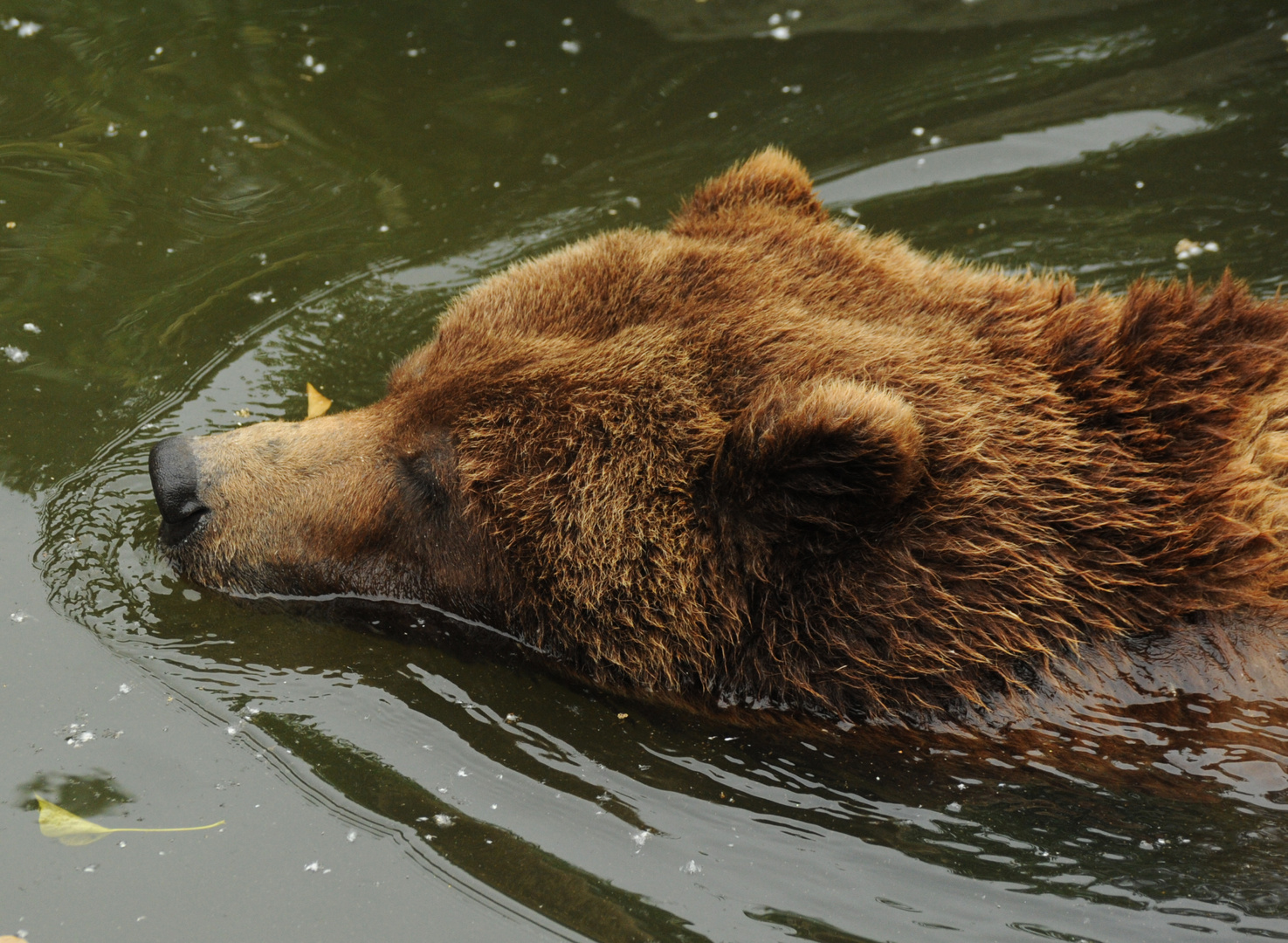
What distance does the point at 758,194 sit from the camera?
14.8 feet

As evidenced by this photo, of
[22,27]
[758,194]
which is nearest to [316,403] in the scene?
[758,194]

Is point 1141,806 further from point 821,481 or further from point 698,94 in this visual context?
point 698,94

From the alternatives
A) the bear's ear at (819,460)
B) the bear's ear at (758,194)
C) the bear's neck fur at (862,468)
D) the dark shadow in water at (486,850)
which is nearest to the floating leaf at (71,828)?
the dark shadow in water at (486,850)

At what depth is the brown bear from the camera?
137 inches

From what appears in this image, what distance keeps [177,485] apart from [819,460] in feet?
8.22

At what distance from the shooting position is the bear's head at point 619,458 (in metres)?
3.56

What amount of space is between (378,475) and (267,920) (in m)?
1.62

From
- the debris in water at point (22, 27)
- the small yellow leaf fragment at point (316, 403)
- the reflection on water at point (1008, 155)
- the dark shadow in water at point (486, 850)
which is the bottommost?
the dark shadow in water at point (486, 850)

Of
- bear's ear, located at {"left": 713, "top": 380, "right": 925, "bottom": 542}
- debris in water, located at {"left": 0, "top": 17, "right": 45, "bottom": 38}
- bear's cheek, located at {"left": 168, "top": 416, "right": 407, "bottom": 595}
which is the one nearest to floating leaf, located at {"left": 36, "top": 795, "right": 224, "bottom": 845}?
bear's cheek, located at {"left": 168, "top": 416, "right": 407, "bottom": 595}

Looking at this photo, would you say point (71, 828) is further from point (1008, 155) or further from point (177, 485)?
point (1008, 155)

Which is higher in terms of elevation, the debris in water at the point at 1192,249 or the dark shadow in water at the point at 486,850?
the debris in water at the point at 1192,249

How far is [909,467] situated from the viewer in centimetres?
331

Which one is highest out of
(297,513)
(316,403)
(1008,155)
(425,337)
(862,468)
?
(1008,155)

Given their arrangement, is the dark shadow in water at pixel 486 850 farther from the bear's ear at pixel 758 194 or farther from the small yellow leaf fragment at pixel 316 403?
the bear's ear at pixel 758 194
